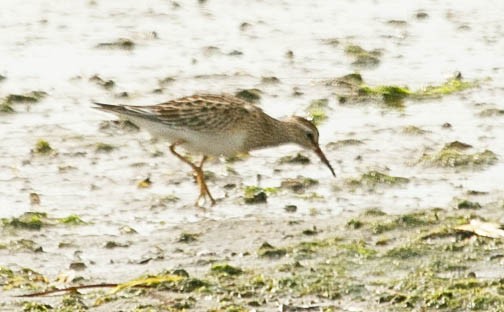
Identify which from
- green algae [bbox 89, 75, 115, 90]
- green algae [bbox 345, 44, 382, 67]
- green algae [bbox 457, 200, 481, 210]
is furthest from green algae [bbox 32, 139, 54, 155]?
green algae [bbox 345, 44, 382, 67]

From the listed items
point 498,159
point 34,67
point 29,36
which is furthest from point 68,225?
point 29,36

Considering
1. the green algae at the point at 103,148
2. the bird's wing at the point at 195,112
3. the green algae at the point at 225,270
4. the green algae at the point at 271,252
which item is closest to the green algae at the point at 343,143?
the bird's wing at the point at 195,112

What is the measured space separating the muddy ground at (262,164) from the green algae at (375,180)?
12mm

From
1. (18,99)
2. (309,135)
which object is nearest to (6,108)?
(18,99)

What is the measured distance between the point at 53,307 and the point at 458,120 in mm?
5595

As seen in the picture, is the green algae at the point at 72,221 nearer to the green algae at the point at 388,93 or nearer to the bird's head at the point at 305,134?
the bird's head at the point at 305,134

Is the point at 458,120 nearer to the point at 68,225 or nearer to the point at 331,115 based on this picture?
the point at 331,115

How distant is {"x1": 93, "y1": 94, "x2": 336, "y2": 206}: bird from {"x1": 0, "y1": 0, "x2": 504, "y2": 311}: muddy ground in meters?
0.23

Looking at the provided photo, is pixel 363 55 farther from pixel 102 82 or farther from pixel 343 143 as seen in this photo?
pixel 343 143

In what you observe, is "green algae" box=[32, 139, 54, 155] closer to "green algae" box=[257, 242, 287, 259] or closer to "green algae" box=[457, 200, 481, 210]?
"green algae" box=[257, 242, 287, 259]

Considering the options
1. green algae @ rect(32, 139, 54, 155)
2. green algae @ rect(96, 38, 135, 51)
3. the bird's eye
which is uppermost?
the bird's eye

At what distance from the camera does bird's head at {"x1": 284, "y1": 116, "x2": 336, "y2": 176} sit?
12586 mm

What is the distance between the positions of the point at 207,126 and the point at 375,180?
51.8 inches

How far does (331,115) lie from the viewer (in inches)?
555
